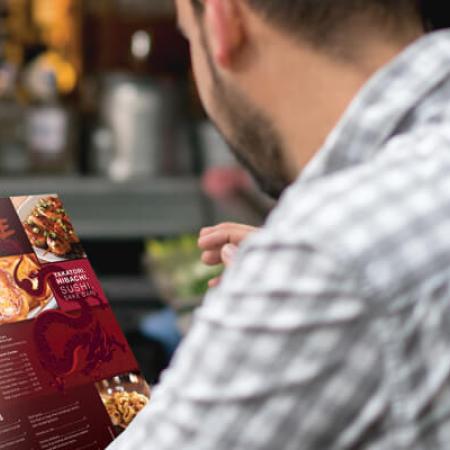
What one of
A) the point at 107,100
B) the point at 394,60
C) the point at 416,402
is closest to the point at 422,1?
the point at 394,60

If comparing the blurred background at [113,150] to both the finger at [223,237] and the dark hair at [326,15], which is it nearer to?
the finger at [223,237]

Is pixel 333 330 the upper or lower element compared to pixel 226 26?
lower

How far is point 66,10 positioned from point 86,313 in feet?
11.9

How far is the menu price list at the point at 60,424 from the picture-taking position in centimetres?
91

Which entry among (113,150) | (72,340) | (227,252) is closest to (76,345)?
(72,340)

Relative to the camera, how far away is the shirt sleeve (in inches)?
25.3

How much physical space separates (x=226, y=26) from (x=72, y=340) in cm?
37

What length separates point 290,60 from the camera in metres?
0.78

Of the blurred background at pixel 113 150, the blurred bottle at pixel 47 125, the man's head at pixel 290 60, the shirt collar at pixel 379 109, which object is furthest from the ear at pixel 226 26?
the blurred bottle at pixel 47 125

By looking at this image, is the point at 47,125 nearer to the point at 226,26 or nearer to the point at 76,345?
the point at 76,345

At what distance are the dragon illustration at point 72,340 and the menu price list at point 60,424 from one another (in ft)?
0.07

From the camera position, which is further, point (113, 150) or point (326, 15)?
point (113, 150)

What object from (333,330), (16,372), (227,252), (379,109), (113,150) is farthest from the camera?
(113,150)

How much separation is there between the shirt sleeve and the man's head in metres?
0.15
